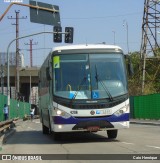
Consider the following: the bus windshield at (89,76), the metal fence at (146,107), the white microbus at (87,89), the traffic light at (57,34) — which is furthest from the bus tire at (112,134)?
the metal fence at (146,107)

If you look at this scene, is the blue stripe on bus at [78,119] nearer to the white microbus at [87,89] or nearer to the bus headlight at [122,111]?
the white microbus at [87,89]

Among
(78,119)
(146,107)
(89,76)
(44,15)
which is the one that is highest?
(44,15)

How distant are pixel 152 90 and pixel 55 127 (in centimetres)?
3900

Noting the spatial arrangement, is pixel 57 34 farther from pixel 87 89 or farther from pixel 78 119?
pixel 78 119

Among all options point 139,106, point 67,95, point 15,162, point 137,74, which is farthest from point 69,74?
point 137,74

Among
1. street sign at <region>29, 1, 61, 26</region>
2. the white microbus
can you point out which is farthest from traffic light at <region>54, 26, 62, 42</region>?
the white microbus

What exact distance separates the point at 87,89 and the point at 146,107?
25327mm

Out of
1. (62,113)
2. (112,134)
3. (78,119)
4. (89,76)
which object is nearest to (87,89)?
(89,76)

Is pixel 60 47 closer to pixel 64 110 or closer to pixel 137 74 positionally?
pixel 64 110

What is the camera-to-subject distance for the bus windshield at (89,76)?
17.5 meters

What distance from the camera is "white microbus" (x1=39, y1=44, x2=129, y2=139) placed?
17266 millimetres

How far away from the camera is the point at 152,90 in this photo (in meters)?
55.3

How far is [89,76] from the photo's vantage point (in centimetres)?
1773

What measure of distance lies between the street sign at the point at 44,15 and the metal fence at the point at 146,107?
14.0 m
